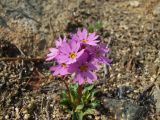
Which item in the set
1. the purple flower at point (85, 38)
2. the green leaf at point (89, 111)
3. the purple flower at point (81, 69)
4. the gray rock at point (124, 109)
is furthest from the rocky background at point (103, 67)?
the purple flower at point (85, 38)

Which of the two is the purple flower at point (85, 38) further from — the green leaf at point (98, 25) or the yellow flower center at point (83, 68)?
the green leaf at point (98, 25)

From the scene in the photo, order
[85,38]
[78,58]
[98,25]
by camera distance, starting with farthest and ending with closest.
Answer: [98,25], [85,38], [78,58]

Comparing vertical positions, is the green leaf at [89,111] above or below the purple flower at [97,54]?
below

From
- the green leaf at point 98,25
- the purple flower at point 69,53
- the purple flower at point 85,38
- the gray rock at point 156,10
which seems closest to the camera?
the purple flower at point 69,53

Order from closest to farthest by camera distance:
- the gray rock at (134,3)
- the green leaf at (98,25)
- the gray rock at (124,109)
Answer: the gray rock at (124,109), the green leaf at (98,25), the gray rock at (134,3)

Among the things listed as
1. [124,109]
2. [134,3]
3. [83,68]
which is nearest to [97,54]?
[83,68]

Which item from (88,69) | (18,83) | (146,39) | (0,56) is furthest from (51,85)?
(146,39)

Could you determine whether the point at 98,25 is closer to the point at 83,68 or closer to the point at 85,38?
the point at 85,38

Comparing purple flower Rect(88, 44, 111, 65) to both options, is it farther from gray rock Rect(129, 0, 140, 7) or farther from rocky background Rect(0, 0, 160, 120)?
gray rock Rect(129, 0, 140, 7)
